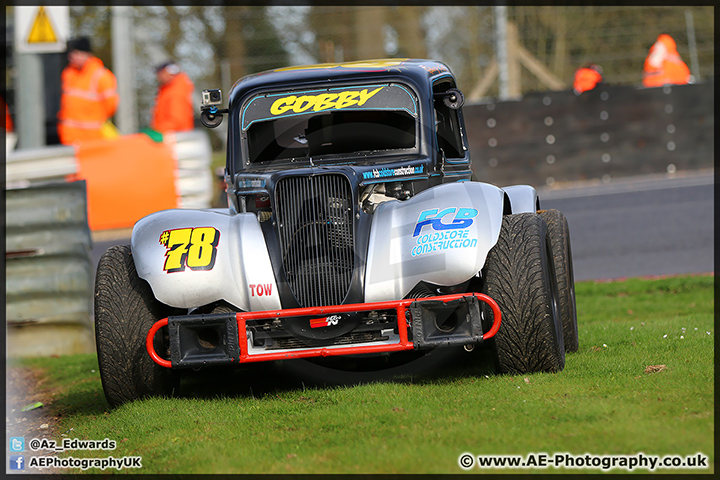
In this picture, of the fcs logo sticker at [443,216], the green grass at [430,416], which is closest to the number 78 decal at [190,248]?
the green grass at [430,416]

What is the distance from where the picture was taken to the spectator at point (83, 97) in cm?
1527

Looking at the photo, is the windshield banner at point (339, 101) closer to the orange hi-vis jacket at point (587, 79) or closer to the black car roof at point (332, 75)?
the black car roof at point (332, 75)

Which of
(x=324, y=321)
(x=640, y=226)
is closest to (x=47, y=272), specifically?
(x=324, y=321)

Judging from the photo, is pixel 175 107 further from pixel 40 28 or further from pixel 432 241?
pixel 432 241

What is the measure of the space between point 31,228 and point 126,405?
4.06 meters

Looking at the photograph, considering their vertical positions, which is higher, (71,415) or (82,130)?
(82,130)

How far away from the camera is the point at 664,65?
17469mm

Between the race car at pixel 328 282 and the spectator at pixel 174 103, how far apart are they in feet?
32.9

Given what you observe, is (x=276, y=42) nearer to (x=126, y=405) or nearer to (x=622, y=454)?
(x=126, y=405)

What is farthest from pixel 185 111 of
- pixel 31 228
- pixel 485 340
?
pixel 485 340

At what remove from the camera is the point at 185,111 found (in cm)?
1557

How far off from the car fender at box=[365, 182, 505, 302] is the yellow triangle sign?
7.79 metres

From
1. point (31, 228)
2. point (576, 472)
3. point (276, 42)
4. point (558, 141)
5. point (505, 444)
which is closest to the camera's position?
point (576, 472)
